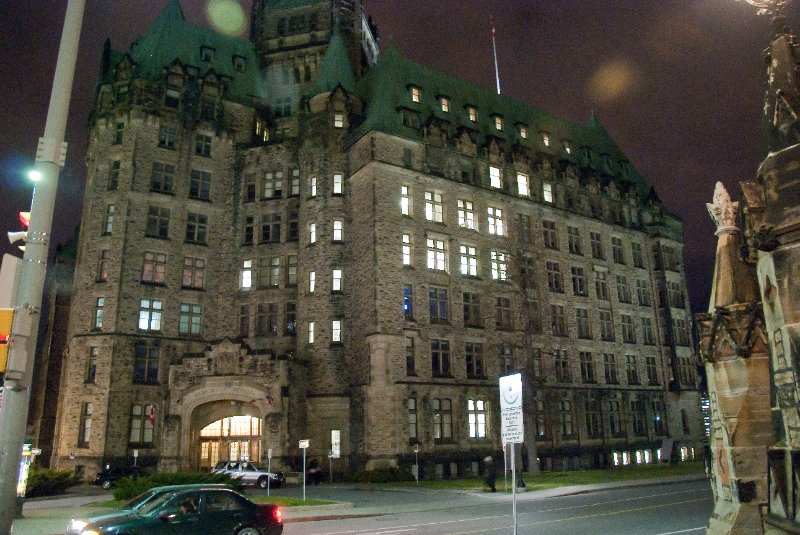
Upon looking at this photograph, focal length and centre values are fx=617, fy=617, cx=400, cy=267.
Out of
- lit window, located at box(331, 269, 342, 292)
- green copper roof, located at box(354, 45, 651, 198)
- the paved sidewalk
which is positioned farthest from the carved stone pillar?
green copper roof, located at box(354, 45, 651, 198)

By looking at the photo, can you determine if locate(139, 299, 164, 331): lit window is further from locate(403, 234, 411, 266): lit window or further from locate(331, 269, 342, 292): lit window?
locate(403, 234, 411, 266): lit window

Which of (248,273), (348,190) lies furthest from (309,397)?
(348,190)

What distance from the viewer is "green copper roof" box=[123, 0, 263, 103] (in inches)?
1892

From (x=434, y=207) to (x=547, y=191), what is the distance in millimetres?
12552

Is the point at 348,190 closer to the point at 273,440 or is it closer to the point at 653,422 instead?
the point at 273,440

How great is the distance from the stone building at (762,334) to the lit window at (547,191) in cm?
3965

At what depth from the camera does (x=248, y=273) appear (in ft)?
147

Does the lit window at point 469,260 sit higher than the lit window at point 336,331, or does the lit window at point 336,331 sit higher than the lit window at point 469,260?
A: the lit window at point 469,260

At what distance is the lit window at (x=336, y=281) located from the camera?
4149 cm

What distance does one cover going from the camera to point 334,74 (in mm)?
47469

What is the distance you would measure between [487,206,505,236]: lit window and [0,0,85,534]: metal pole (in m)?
38.2

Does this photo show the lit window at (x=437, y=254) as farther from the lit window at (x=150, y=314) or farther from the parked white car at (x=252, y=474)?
the lit window at (x=150, y=314)

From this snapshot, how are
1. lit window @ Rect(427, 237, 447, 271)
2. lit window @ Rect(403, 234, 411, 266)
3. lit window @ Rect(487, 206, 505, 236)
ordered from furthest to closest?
1. lit window @ Rect(487, 206, 505, 236)
2. lit window @ Rect(427, 237, 447, 271)
3. lit window @ Rect(403, 234, 411, 266)

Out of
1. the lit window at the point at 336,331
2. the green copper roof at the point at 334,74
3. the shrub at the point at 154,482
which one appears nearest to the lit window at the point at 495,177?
the green copper roof at the point at 334,74
